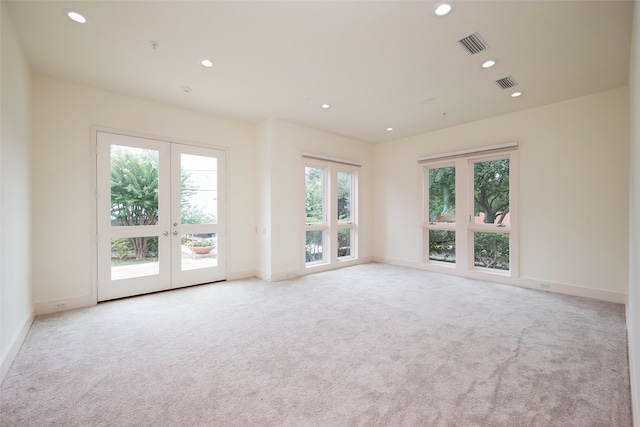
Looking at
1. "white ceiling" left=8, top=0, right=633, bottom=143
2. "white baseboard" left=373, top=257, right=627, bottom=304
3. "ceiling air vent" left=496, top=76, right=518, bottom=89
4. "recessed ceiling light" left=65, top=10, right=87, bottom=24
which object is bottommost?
"white baseboard" left=373, top=257, right=627, bottom=304

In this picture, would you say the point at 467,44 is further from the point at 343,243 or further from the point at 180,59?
the point at 343,243

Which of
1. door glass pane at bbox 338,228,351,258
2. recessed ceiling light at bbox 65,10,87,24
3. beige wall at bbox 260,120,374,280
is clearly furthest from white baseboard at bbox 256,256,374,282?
recessed ceiling light at bbox 65,10,87,24

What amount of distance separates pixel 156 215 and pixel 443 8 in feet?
13.9

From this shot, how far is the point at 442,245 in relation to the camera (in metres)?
5.61

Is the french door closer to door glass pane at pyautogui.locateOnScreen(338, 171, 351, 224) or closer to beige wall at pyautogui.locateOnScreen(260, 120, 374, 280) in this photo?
beige wall at pyautogui.locateOnScreen(260, 120, 374, 280)

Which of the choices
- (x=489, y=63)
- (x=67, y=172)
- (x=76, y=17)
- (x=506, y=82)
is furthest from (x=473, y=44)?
(x=67, y=172)

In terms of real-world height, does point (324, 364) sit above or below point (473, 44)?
below

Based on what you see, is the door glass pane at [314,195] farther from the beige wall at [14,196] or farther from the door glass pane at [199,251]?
the beige wall at [14,196]

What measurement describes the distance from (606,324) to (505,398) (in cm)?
216

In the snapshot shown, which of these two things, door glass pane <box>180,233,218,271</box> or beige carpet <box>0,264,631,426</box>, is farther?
door glass pane <box>180,233,218,271</box>

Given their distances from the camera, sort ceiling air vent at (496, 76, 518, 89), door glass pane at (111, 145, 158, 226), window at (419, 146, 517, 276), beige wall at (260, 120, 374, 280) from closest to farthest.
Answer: ceiling air vent at (496, 76, 518, 89) < door glass pane at (111, 145, 158, 226) < window at (419, 146, 517, 276) < beige wall at (260, 120, 374, 280)

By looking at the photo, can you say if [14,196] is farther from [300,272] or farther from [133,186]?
[300,272]

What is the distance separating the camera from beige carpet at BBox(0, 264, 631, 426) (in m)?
1.72

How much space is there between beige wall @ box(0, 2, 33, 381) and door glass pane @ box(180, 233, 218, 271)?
68.1 inches
